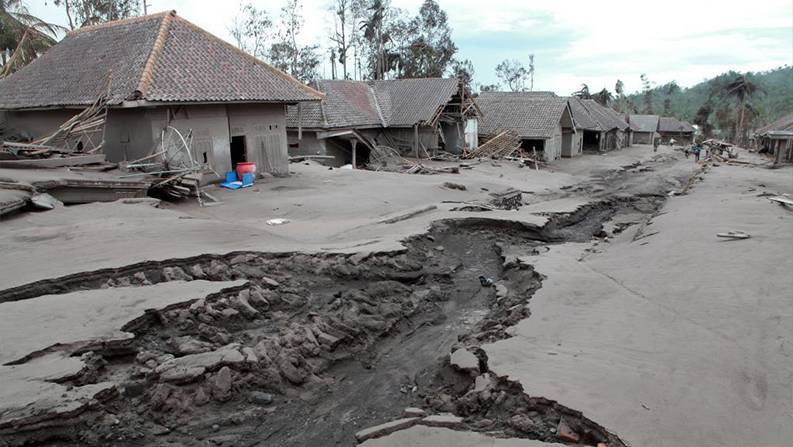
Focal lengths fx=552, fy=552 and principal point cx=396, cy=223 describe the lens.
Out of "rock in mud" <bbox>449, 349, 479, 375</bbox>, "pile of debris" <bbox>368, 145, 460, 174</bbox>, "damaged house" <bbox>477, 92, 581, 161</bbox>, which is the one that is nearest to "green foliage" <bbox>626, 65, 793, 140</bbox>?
"damaged house" <bbox>477, 92, 581, 161</bbox>

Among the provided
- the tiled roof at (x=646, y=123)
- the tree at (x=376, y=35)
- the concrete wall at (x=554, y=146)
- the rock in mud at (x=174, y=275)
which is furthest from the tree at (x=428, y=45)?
the rock in mud at (x=174, y=275)

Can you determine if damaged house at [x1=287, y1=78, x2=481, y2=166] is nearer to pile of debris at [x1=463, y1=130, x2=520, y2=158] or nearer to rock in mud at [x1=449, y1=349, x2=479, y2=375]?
pile of debris at [x1=463, y1=130, x2=520, y2=158]

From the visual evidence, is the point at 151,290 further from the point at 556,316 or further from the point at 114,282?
the point at 556,316

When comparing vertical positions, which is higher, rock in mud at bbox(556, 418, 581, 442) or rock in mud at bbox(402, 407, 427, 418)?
rock in mud at bbox(556, 418, 581, 442)

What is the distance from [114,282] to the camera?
278 inches

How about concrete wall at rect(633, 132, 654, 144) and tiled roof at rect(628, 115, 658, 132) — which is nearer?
tiled roof at rect(628, 115, 658, 132)

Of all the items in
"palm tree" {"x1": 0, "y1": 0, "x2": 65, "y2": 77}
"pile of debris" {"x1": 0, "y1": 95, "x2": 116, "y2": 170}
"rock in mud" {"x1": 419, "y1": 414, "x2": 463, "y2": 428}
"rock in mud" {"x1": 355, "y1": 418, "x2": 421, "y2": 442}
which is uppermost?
"palm tree" {"x1": 0, "y1": 0, "x2": 65, "y2": 77}

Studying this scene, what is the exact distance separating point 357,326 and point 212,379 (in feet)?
7.49

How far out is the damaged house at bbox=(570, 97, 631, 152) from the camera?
137 feet

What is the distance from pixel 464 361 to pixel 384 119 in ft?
79.6

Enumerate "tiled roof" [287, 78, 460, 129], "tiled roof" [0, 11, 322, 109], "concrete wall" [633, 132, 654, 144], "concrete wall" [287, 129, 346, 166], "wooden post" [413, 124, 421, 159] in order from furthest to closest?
"concrete wall" [633, 132, 654, 144] → "wooden post" [413, 124, 421, 159] → "tiled roof" [287, 78, 460, 129] → "concrete wall" [287, 129, 346, 166] → "tiled roof" [0, 11, 322, 109]

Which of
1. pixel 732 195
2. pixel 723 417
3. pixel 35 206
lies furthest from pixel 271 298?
pixel 732 195

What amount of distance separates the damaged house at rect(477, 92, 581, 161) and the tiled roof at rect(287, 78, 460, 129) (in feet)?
19.1

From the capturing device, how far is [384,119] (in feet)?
95.5
